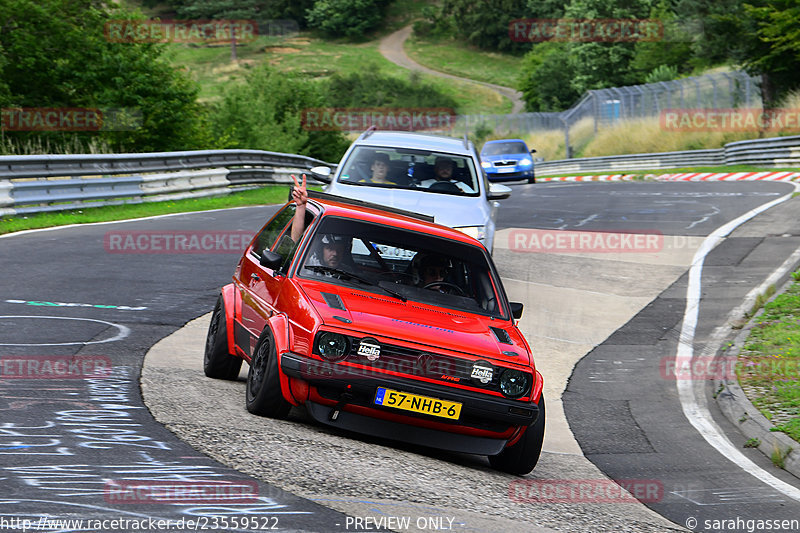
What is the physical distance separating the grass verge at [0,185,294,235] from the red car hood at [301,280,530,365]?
1070 cm

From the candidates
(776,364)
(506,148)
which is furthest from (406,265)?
(506,148)

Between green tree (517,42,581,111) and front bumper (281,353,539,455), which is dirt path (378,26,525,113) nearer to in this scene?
green tree (517,42,581,111)

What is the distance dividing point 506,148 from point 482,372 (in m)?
30.6

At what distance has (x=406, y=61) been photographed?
12812cm

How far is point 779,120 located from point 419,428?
36.9 m

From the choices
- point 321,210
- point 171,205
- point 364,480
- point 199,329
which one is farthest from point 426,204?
point 171,205

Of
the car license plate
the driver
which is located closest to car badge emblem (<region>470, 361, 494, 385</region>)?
the car license plate

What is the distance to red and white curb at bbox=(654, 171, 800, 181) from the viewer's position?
97.7ft

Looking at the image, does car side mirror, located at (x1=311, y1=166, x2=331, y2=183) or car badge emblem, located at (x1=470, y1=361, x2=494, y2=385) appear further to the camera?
car side mirror, located at (x1=311, y1=166, x2=331, y2=183)

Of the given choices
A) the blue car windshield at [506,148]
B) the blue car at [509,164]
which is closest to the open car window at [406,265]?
the blue car at [509,164]

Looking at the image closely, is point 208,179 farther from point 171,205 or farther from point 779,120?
point 779,120

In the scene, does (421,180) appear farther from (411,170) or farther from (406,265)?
(406,265)

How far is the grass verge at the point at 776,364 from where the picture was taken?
856cm

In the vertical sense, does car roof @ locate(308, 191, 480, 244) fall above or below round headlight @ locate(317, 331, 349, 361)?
above
